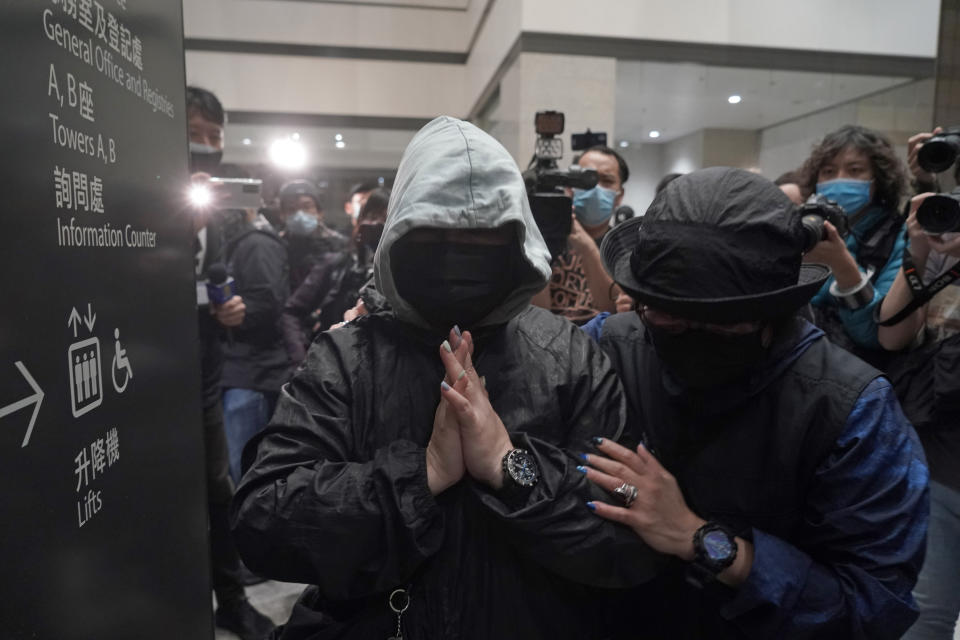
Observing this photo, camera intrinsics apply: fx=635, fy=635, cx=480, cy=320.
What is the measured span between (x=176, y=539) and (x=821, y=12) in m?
6.96

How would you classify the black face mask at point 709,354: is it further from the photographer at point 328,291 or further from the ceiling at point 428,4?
the ceiling at point 428,4

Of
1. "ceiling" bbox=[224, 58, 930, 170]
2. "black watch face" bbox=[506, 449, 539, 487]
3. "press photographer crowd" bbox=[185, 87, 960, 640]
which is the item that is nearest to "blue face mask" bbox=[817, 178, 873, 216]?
"press photographer crowd" bbox=[185, 87, 960, 640]

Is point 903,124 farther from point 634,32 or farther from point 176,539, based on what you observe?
point 176,539

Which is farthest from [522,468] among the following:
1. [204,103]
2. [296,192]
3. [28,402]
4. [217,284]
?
[296,192]

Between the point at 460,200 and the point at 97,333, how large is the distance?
66 cm

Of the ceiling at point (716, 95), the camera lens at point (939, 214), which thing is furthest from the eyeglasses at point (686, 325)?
the ceiling at point (716, 95)

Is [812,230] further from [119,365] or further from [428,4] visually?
[428,4]

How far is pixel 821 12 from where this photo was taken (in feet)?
19.8

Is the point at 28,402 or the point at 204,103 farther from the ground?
the point at 204,103

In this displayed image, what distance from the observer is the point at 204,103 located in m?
2.41

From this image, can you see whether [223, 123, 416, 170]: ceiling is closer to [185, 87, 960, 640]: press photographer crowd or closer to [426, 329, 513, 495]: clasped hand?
[185, 87, 960, 640]: press photographer crowd

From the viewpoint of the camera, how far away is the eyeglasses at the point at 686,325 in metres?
1.13

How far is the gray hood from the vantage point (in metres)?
1.16

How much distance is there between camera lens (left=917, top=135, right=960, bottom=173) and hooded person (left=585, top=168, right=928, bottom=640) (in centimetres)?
96
